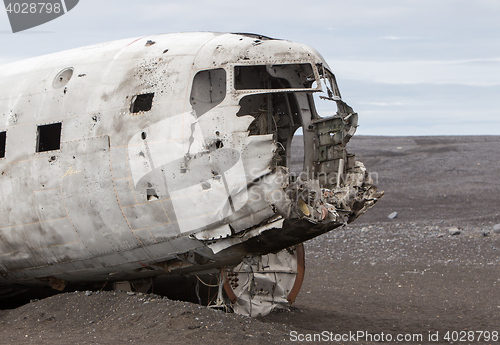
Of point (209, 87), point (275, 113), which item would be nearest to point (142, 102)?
point (209, 87)

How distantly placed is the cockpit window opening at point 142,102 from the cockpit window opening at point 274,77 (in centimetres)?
174

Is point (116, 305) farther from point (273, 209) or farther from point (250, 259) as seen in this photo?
point (273, 209)

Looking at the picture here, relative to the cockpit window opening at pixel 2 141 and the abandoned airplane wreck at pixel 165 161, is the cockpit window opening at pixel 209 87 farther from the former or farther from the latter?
Result: the cockpit window opening at pixel 2 141

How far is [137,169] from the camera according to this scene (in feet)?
33.9

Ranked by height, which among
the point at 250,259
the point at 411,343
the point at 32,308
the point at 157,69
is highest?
the point at 157,69

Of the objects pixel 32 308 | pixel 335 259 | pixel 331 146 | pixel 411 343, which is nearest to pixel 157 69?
pixel 331 146

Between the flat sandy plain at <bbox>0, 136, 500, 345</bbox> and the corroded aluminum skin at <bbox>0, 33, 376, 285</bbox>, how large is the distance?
0.90 m

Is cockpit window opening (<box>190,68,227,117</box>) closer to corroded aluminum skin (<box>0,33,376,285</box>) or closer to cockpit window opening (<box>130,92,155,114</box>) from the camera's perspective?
corroded aluminum skin (<box>0,33,376,285</box>)

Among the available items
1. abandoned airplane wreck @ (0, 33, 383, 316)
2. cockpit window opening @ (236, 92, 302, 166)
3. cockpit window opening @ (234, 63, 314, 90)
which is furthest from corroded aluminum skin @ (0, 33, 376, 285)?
cockpit window opening @ (236, 92, 302, 166)

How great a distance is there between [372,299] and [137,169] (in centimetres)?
954

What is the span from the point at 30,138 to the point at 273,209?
5.06 m

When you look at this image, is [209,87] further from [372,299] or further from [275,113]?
[372,299]

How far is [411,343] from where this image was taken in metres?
12.3

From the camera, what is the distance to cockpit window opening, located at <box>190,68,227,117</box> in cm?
1042
